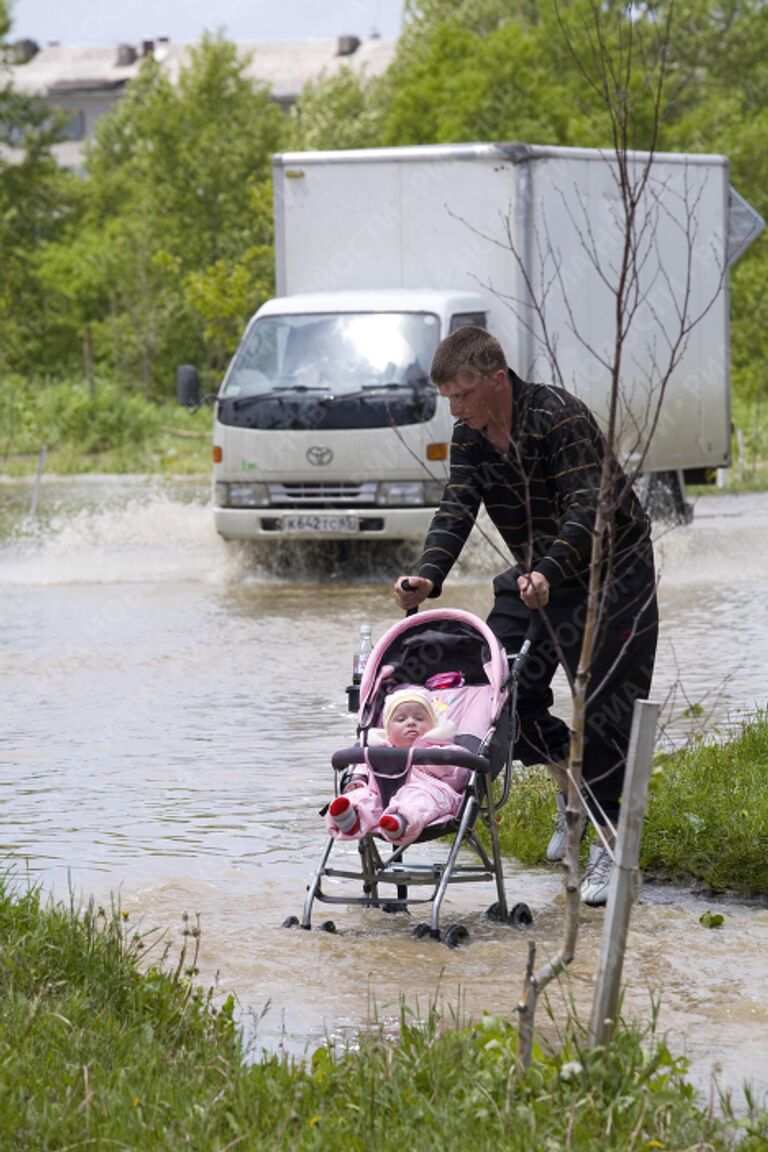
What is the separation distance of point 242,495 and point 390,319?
1835 millimetres

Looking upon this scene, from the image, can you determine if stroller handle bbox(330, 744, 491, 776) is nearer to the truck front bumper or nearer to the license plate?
the truck front bumper

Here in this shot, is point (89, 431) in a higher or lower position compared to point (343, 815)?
lower

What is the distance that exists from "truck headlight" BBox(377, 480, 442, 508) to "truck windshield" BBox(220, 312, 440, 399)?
30.2 inches

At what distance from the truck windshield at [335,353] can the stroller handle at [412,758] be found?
10.7 metres

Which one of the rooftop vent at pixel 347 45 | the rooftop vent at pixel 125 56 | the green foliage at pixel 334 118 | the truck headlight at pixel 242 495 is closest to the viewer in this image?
the truck headlight at pixel 242 495

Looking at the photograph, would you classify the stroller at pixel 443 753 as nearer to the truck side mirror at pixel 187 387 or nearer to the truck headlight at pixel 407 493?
the truck headlight at pixel 407 493

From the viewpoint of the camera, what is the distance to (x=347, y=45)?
122 meters

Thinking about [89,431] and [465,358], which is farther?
[89,431]

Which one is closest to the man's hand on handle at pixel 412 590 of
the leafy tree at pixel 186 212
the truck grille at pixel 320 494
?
the truck grille at pixel 320 494

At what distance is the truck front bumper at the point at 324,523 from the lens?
1778 centimetres

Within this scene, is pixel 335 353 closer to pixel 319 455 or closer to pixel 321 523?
pixel 319 455

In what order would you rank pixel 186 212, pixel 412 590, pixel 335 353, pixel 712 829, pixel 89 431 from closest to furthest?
pixel 412 590 → pixel 712 829 → pixel 335 353 → pixel 89 431 → pixel 186 212

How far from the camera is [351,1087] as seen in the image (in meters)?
4.86

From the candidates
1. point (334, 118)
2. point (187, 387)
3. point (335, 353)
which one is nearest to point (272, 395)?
point (335, 353)
